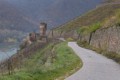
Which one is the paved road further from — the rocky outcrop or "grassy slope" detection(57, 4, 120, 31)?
"grassy slope" detection(57, 4, 120, 31)

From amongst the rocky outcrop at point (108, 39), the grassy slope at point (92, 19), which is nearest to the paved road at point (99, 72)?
the rocky outcrop at point (108, 39)

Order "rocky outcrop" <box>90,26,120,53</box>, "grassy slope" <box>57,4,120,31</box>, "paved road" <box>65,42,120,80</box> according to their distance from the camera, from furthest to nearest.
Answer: "grassy slope" <box>57,4,120,31</box>
"rocky outcrop" <box>90,26,120,53</box>
"paved road" <box>65,42,120,80</box>

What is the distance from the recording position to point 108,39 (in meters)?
40.8

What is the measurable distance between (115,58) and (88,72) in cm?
939

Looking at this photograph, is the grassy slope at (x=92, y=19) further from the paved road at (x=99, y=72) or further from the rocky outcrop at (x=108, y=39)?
the paved road at (x=99, y=72)

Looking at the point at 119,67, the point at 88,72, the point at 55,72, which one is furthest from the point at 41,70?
the point at 119,67

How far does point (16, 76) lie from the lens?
22.9 metres

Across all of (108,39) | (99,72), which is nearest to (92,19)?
(108,39)

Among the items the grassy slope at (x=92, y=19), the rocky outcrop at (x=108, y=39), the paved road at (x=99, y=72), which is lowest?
the paved road at (x=99, y=72)

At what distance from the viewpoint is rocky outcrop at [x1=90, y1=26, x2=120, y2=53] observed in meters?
36.5

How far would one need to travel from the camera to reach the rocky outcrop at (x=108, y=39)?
120 ft

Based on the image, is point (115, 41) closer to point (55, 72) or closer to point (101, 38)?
point (101, 38)

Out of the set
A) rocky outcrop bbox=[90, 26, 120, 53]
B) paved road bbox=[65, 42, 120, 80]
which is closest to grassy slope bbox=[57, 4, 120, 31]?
rocky outcrop bbox=[90, 26, 120, 53]

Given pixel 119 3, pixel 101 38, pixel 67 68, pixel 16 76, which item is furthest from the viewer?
pixel 119 3
